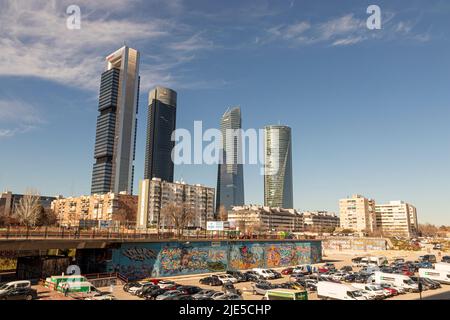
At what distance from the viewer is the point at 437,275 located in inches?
1773

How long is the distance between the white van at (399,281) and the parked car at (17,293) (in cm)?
3833

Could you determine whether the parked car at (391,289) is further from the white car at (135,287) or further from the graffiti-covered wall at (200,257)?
the white car at (135,287)

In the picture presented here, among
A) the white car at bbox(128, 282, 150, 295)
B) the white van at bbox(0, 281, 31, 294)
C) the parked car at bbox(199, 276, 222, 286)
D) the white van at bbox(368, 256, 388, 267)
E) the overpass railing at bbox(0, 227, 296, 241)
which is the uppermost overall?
the overpass railing at bbox(0, 227, 296, 241)

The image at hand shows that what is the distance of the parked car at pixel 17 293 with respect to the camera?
30086 mm

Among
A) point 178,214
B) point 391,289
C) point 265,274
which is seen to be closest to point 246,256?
point 265,274

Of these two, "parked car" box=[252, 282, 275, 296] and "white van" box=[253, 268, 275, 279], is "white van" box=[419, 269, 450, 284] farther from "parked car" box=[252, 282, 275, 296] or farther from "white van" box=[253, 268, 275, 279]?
"parked car" box=[252, 282, 275, 296]

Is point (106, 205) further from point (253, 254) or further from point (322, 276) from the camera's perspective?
point (322, 276)

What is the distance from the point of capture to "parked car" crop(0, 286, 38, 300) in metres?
30.1

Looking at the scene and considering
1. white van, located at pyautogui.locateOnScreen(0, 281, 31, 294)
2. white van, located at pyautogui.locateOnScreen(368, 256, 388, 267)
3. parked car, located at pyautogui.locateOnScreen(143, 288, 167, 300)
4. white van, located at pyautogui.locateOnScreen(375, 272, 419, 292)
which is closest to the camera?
white van, located at pyautogui.locateOnScreen(0, 281, 31, 294)

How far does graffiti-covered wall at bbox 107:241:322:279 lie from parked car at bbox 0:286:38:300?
1086 centimetres

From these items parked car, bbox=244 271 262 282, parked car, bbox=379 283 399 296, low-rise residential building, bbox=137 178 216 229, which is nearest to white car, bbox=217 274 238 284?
parked car, bbox=244 271 262 282

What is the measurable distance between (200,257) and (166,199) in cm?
12946
